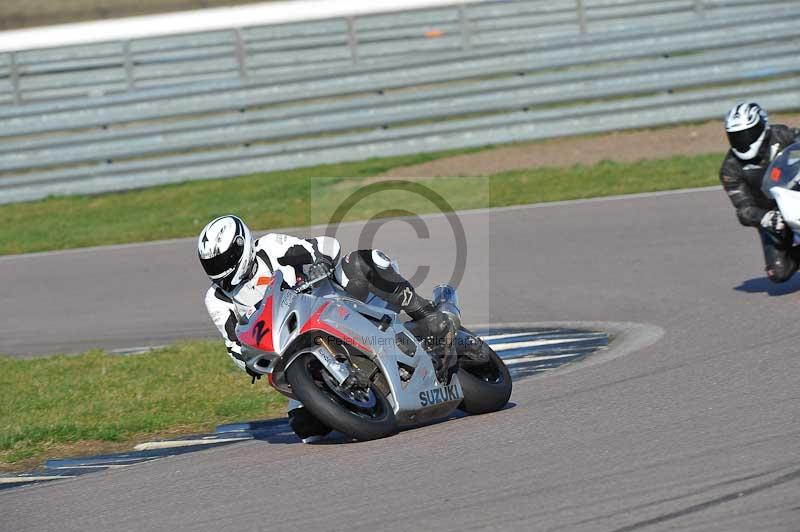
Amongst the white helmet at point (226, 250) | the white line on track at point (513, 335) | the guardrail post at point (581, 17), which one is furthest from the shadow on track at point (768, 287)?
the guardrail post at point (581, 17)

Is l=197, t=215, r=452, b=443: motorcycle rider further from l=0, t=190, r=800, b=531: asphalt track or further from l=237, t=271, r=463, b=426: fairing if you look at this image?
l=0, t=190, r=800, b=531: asphalt track

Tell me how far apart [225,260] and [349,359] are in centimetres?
88

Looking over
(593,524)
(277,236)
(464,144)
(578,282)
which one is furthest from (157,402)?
(464,144)

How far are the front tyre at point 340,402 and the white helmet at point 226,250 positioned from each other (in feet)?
2.52

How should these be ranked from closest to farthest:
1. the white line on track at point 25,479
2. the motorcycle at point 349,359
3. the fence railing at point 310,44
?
the motorcycle at point 349,359, the white line on track at point 25,479, the fence railing at point 310,44

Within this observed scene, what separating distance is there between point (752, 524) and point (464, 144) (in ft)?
45.8

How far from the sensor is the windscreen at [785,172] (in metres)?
9.25

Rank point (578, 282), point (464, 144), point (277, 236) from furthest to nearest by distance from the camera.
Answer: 1. point (464, 144)
2. point (578, 282)
3. point (277, 236)

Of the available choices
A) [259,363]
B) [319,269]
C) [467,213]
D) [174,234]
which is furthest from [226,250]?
[174,234]

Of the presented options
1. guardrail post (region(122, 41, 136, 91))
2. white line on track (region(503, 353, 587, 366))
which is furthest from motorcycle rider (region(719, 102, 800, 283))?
guardrail post (region(122, 41, 136, 91))

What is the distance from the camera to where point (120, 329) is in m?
11.4

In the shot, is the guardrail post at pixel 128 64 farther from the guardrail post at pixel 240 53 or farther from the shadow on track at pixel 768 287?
the shadow on track at pixel 768 287

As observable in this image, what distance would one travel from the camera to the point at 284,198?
671 inches

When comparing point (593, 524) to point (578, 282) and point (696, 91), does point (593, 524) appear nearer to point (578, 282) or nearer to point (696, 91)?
point (578, 282)
